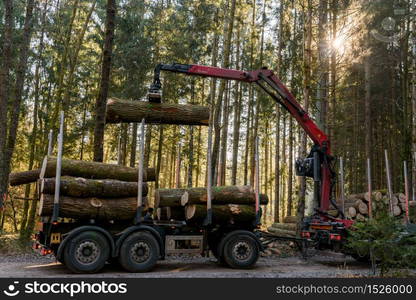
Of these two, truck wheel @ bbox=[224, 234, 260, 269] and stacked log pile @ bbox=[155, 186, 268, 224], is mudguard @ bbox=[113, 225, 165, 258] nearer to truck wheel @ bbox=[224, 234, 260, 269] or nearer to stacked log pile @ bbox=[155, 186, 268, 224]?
stacked log pile @ bbox=[155, 186, 268, 224]

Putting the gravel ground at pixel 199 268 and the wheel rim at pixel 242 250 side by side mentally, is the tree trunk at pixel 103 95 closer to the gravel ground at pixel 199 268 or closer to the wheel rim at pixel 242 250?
the gravel ground at pixel 199 268

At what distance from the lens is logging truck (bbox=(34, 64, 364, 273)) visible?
8.30 metres

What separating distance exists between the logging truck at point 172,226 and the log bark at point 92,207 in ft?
0.12

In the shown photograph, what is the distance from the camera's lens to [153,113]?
9.76 metres

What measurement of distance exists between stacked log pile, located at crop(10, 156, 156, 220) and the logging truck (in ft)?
0.18

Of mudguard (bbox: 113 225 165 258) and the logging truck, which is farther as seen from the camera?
mudguard (bbox: 113 225 165 258)

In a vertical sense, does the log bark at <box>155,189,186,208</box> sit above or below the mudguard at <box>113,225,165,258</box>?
above

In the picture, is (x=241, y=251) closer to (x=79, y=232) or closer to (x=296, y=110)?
(x=79, y=232)

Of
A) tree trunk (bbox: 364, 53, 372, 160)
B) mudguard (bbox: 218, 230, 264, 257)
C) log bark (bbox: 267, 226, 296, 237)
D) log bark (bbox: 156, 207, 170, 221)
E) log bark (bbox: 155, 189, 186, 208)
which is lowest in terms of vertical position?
log bark (bbox: 267, 226, 296, 237)

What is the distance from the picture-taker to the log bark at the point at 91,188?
27.4 ft

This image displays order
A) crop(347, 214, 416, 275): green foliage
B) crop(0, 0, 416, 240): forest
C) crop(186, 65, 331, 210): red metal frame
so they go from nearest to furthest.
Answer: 1. crop(347, 214, 416, 275): green foliage
2. crop(186, 65, 331, 210): red metal frame
3. crop(0, 0, 416, 240): forest

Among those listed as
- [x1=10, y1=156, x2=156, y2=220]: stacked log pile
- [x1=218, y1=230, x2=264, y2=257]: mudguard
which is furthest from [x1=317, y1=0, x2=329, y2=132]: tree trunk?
[x1=10, y1=156, x2=156, y2=220]: stacked log pile

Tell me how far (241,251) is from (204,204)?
1.49 metres

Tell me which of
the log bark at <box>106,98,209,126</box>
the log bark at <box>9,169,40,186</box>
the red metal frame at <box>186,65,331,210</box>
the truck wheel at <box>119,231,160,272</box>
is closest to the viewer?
the truck wheel at <box>119,231,160,272</box>
